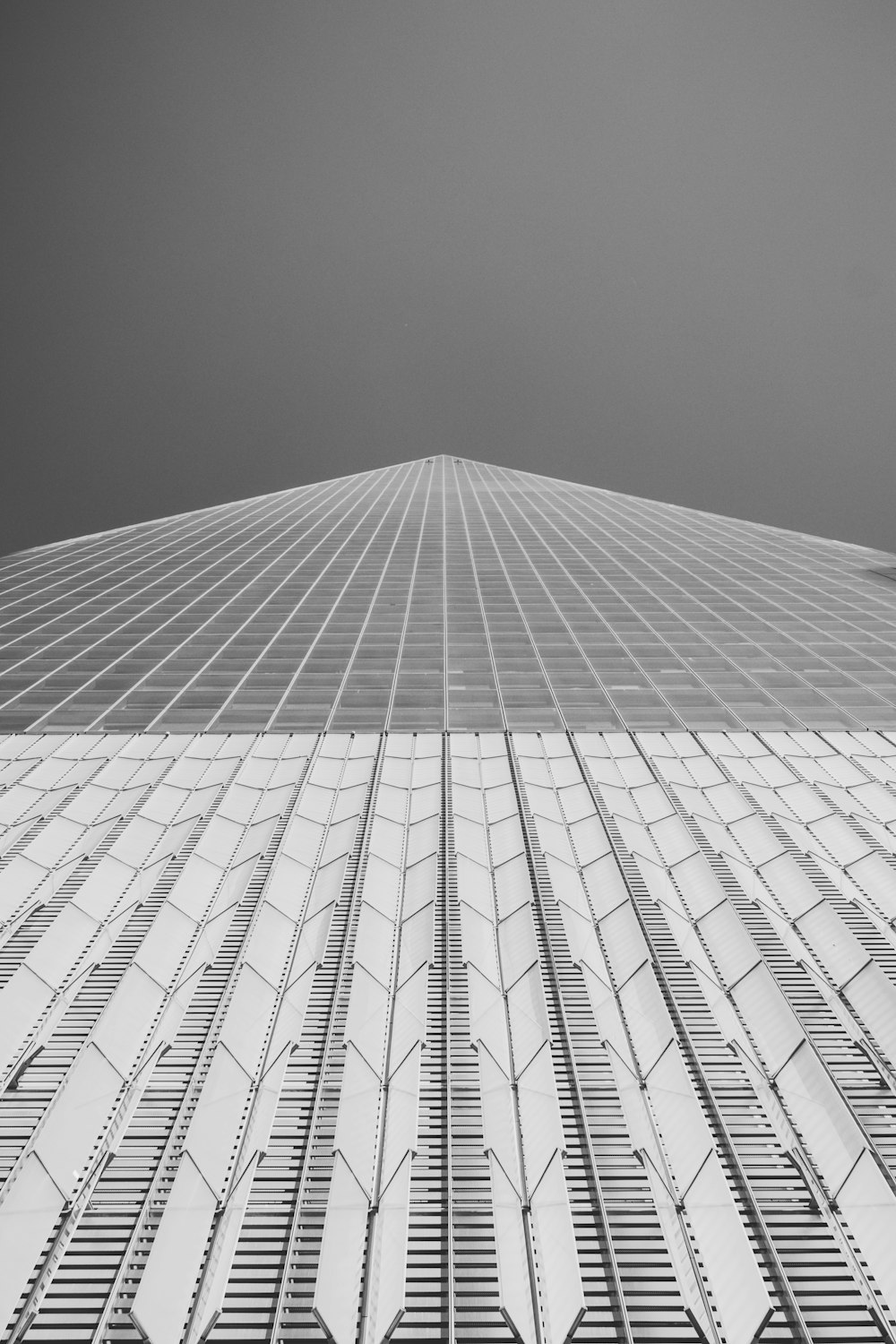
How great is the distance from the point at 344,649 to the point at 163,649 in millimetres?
5879

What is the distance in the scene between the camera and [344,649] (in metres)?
22.7

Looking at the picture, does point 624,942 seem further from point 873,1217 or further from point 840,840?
point 840,840

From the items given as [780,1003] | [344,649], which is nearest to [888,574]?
[344,649]

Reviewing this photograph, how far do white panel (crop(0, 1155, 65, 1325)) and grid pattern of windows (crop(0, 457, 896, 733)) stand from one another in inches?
437

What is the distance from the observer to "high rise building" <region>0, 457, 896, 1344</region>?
6227 mm

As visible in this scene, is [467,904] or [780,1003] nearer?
[780,1003]

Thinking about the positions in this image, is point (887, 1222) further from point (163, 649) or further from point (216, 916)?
point (163, 649)

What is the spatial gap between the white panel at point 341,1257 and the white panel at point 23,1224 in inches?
101

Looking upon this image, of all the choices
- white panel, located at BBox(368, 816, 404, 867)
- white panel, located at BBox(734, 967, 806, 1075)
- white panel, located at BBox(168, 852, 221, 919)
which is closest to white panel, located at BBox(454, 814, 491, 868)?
white panel, located at BBox(368, 816, 404, 867)

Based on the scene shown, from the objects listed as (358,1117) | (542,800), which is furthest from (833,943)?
(358,1117)

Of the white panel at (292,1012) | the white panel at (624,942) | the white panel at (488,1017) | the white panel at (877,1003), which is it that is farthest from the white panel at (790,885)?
the white panel at (292,1012)

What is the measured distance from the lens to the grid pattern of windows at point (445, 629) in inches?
719

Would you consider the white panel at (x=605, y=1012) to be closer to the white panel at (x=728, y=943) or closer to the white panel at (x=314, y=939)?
the white panel at (x=728, y=943)

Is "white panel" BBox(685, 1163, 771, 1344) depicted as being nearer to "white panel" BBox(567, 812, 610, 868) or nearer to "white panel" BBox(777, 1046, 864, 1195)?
"white panel" BBox(777, 1046, 864, 1195)
